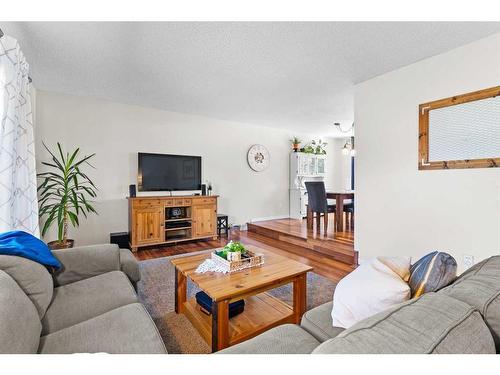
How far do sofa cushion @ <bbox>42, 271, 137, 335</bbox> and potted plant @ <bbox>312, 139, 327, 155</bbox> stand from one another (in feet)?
17.7

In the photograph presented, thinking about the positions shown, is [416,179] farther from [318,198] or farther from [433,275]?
[433,275]

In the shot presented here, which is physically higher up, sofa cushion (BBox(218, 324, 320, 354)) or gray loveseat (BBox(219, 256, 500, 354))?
gray loveseat (BBox(219, 256, 500, 354))

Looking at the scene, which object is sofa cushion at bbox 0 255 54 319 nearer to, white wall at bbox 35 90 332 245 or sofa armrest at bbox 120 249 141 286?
sofa armrest at bbox 120 249 141 286

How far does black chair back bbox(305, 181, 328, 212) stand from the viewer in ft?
13.7

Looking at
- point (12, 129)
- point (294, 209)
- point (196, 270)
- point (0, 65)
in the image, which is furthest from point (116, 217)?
point (294, 209)

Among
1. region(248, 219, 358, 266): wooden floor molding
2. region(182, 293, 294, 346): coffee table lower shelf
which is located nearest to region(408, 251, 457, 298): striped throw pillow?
region(182, 293, 294, 346): coffee table lower shelf

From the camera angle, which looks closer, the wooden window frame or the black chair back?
the wooden window frame

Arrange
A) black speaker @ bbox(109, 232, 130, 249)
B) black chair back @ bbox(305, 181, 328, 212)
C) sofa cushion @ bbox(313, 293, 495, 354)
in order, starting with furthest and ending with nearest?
black chair back @ bbox(305, 181, 328, 212) → black speaker @ bbox(109, 232, 130, 249) → sofa cushion @ bbox(313, 293, 495, 354)

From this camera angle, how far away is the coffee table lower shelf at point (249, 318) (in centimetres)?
152

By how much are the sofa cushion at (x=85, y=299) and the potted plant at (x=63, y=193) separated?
1335mm

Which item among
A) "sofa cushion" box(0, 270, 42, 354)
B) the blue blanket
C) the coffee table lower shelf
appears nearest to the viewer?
"sofa cushion" box(0, 270, 42, 354)

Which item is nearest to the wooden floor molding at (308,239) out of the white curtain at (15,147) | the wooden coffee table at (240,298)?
the wooden coffee table at (240,298)

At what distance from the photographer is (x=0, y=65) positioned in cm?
182
